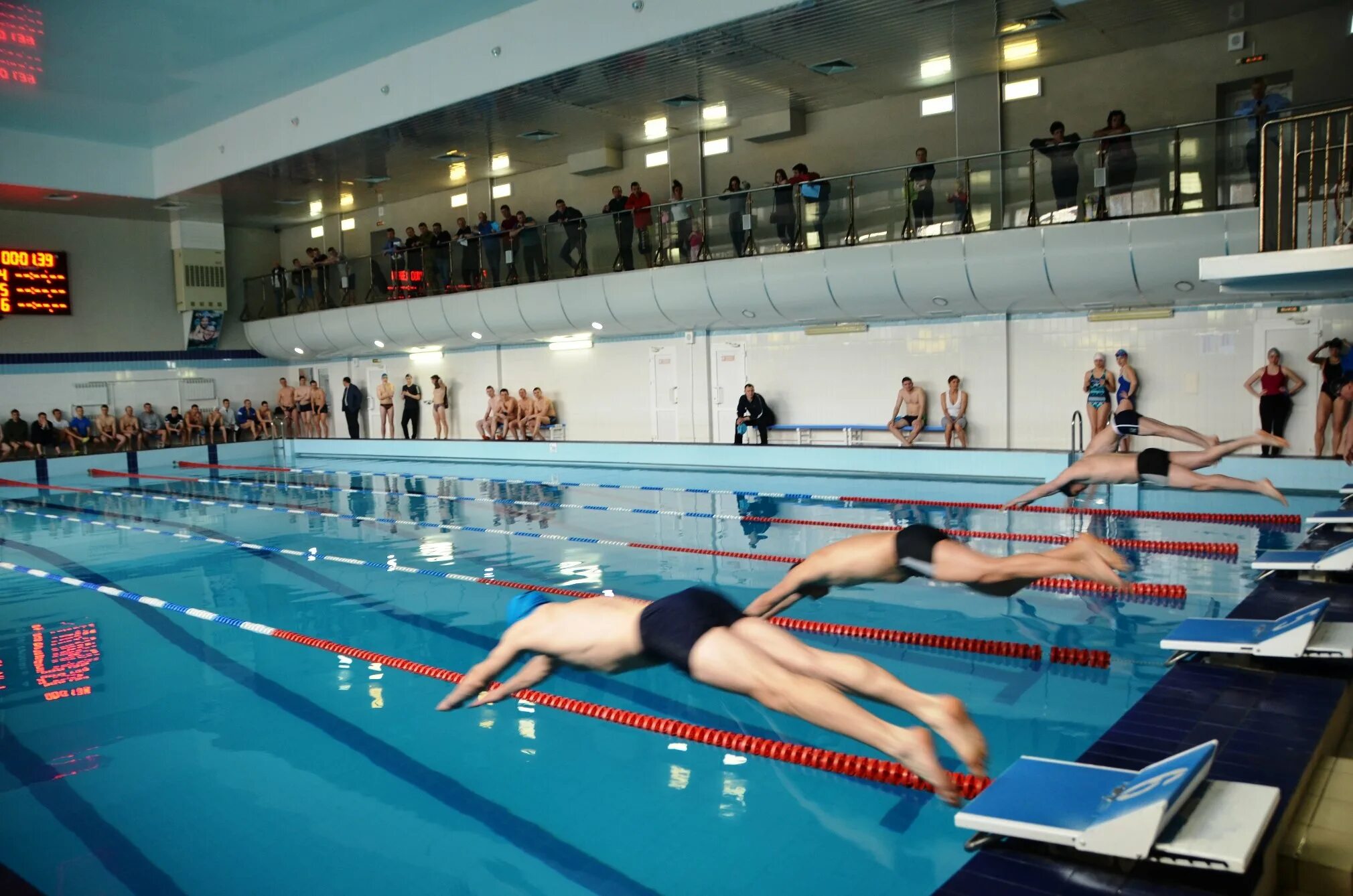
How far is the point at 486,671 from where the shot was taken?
132 inches

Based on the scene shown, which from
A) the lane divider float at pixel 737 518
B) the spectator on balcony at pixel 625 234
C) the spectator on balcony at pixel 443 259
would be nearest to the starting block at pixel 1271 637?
the lane divider float at pixel 737 518

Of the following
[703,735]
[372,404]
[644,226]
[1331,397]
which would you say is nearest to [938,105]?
[644,226]

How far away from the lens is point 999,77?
12859 mm

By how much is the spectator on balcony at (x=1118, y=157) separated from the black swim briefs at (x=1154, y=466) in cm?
514

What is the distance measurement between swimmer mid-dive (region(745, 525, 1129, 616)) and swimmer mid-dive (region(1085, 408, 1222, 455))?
10.3 feet

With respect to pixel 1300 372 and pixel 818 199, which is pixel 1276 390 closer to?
pixel 1300 372

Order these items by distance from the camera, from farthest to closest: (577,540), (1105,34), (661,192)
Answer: (661,192) < (1105,34) < (577,540)

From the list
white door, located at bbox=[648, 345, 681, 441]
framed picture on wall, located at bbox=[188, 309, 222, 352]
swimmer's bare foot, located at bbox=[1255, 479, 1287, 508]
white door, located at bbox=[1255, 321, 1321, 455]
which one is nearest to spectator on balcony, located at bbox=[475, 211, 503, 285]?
white door, located at bbox=[648, 345, 681, 441]

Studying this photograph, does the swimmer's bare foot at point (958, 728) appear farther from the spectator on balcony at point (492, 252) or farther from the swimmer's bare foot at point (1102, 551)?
the spectator on balcony at point (492, 252)

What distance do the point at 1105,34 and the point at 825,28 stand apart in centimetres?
350

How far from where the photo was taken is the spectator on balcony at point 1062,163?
35.1ft

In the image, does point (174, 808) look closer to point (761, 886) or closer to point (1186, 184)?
point (761, 886)

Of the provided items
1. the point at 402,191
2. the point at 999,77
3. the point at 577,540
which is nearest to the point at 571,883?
the point at 577,540

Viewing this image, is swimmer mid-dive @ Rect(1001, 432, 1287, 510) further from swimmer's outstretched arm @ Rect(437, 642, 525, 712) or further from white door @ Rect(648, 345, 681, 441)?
white door @ Rect(648, 345, 681, 441)
